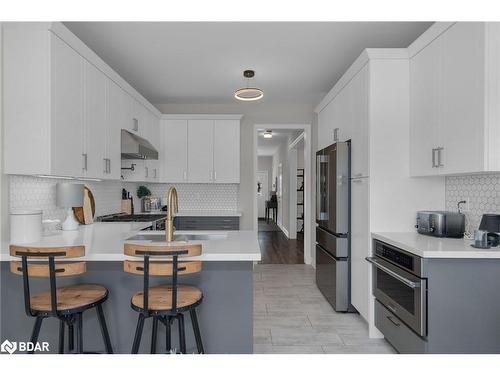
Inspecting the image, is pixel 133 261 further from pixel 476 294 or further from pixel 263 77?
pixel 263 77

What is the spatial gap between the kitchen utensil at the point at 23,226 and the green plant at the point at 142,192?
2.88 meters

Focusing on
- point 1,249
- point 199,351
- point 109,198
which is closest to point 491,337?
point 199,351

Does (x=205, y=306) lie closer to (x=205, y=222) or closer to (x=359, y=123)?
(x=359, y=123)

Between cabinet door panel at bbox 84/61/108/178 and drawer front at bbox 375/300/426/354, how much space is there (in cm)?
262

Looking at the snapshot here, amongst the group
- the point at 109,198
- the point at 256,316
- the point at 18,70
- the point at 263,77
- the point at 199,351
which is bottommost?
the point at 256,316

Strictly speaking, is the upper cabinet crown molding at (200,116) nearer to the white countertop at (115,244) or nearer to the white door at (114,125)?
the white door at (114,125)

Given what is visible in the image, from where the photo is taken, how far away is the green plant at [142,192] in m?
4.86

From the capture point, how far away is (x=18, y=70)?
2141mm

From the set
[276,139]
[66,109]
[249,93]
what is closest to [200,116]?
[249,93]

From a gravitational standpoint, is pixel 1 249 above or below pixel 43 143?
below

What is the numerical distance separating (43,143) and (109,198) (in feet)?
6.14

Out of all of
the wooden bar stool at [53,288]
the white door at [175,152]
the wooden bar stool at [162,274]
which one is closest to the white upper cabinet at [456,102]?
the wooden bar stool at [162,274]

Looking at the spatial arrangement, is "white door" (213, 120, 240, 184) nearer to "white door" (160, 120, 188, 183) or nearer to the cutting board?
"white door" (160, 120, 188, 183)

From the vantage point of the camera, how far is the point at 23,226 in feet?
6.37
